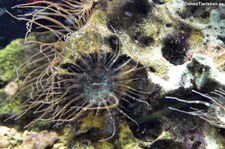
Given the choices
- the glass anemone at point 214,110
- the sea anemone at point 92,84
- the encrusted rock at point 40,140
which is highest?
the sea anemone at point 92,84

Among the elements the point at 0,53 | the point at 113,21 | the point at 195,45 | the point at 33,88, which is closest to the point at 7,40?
the point at 0,53

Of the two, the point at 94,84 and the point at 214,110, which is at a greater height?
the point at 94,84

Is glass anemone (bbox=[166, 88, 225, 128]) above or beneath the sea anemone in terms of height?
beneath

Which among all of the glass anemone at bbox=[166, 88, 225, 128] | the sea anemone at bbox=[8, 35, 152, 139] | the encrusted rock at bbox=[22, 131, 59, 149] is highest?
the sea anemone at bbox=[8, 35, 152, 139]

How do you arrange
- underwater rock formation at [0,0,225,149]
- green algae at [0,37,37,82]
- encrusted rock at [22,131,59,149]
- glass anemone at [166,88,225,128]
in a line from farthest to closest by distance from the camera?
green algae at [0,37,37,82] < encrusted rock at [22,131,59,149] < underwater rock formation at [0,0,225,149] < glass anemone at [166,88,225,128]

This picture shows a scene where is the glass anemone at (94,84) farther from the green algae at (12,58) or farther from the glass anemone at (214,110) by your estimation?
the green algae at (12,58)

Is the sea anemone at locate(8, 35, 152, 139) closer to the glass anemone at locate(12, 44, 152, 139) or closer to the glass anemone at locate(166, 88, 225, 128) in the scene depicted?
the glass anemone at locate(12, 44, 152, 139)

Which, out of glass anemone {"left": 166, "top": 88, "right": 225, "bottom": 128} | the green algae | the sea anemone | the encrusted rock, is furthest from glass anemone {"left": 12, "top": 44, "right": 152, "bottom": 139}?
the green algae

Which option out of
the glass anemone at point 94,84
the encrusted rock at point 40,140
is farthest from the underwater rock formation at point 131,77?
the encrusted rock at point 40,140

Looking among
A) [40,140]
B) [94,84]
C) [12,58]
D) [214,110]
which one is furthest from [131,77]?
[12,58]

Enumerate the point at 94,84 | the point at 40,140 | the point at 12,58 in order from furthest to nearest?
the point at 12,58 < the point at 40,140 < the point at 94,84

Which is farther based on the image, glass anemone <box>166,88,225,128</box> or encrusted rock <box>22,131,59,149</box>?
encrusted rock <box>22,131,59,149</box>

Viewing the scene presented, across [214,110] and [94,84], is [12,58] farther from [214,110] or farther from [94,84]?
[214,110]
